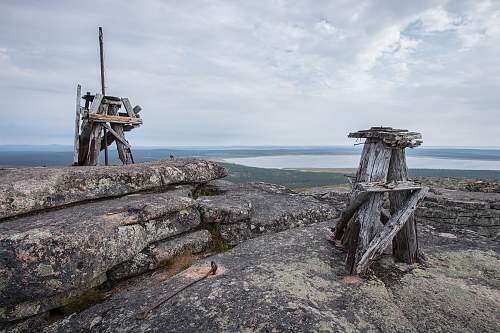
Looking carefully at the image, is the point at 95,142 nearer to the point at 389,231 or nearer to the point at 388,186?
the point at 388,186

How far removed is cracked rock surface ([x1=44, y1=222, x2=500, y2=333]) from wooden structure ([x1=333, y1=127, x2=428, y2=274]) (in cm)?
43

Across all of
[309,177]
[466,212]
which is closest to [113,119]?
[466,212]

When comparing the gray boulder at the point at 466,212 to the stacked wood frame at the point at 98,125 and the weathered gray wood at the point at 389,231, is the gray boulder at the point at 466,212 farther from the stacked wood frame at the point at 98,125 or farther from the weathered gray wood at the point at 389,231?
the stacked wood frame at the point at 98,125

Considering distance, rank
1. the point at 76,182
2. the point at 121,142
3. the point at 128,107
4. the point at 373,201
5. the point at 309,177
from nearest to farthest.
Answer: the point at 373,201 < the point at 76,182 < the point at 121,142 < the point at 128,107 < the point at 309,177

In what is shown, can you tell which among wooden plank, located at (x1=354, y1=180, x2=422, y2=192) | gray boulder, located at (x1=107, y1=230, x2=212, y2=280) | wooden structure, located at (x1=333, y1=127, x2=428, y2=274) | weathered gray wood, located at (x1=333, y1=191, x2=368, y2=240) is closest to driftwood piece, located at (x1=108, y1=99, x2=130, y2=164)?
gray boulder, located at (x1=107, y1=230, x2=212, y2=280)

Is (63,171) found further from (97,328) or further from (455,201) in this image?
(455,201)

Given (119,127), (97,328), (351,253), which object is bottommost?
(97,328)

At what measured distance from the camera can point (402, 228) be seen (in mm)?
6770

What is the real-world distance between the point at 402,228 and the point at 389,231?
77cm

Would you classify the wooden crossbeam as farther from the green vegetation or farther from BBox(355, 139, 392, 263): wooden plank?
the green vegetation

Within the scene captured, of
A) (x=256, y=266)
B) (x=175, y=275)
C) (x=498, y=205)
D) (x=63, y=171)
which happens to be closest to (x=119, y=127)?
(x=63, y=171)

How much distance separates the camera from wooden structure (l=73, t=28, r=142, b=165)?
11218 millimetres

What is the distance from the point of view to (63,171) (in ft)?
25.6

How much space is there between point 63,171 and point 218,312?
593 centimetres
